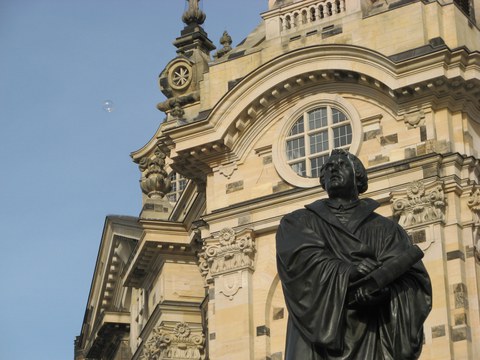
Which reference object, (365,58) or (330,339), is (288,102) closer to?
(365,58)

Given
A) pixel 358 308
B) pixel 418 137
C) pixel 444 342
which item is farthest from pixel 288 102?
pixel 358 308

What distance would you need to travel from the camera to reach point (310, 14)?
38688mm

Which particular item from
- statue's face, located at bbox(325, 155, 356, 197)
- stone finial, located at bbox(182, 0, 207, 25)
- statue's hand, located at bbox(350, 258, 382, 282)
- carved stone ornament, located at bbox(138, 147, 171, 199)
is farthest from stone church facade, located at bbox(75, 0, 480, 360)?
statue's hand, located at bbox(350, 258, 382, 282)

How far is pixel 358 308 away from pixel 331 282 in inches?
12.1

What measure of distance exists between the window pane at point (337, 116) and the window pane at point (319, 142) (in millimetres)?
362

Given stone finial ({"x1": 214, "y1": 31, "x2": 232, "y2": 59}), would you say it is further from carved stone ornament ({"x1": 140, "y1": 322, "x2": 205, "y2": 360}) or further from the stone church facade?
carved stone ornament ({"x1": 140, "y1": 322, "x2": 205, "y2": 360})

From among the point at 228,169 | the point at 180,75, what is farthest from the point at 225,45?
the point at 228,169

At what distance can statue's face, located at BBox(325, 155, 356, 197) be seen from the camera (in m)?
13.1

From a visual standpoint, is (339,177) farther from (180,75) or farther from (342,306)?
(180,75)

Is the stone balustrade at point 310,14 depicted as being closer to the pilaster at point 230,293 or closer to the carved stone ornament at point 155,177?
the pilaster at point 230,293

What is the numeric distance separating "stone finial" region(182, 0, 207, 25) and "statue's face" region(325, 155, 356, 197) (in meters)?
36.2

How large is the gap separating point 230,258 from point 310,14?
6242mm

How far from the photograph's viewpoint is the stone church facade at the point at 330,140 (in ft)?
115

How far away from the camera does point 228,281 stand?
123 ft
